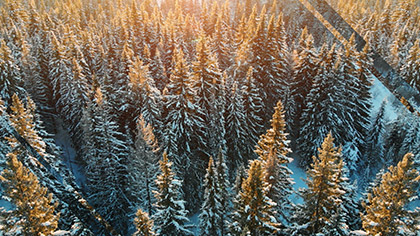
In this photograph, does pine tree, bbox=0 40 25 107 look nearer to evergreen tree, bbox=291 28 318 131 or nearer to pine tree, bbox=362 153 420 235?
evergreen tree, bbox=291 28 318 131

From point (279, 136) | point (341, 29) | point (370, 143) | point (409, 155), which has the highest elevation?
point (341, 29)

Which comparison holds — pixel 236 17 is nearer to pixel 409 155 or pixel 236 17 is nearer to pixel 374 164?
pixel 374 164

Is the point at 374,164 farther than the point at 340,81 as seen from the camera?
Yes

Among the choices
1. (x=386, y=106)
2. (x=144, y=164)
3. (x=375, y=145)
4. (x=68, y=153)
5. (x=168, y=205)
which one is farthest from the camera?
(x=386, y=106)

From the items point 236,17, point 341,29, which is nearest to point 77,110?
point 341,29

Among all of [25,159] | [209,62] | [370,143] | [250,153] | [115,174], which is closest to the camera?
[25,159]

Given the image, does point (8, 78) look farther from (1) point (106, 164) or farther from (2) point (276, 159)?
(2) point (276, 159)

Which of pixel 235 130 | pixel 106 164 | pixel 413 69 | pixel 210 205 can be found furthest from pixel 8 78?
pixel 413 69

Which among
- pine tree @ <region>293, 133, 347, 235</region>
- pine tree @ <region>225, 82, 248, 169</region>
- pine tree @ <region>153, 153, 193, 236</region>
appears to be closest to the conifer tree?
pine tree @ <region>225, 82, 248, 169</region>
